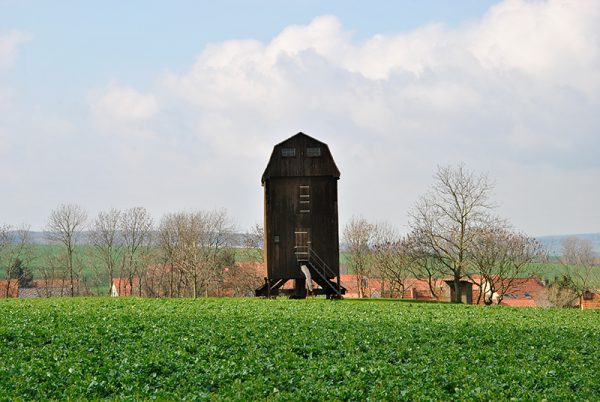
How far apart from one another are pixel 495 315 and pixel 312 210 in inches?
604

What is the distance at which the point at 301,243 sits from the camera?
4616 centimetres

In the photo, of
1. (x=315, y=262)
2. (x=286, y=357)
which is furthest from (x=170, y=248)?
(x=286, y=357)

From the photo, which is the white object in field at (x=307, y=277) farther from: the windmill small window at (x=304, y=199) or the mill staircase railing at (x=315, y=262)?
the windmill small window at (x=304, y=199)

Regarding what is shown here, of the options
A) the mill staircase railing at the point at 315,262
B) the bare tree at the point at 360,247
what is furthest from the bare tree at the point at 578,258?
the mill staircase railing at the point at 315,262

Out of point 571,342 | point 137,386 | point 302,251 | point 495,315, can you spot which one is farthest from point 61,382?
point 302,251

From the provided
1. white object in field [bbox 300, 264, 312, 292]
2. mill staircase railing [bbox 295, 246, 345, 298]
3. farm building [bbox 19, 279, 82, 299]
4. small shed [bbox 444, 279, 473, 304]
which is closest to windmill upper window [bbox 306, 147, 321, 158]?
mill staircase railing [bbox 295, 246, 345, 298]

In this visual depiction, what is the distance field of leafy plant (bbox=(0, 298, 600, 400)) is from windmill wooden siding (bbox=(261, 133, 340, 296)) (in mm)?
16908

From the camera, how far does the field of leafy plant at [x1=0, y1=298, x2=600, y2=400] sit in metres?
15.9

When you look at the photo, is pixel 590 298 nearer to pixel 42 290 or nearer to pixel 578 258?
pixel 578 258

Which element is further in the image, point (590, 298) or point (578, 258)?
point (578, 258)

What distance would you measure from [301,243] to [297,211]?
2.05m

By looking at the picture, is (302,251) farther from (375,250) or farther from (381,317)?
(375,250)

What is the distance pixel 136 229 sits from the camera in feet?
315

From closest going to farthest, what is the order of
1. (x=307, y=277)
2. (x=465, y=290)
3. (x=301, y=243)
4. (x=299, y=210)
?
(x=307, y=277)
(x=301, y=243)
(x=299, y=210)
(x=465, y=290)
